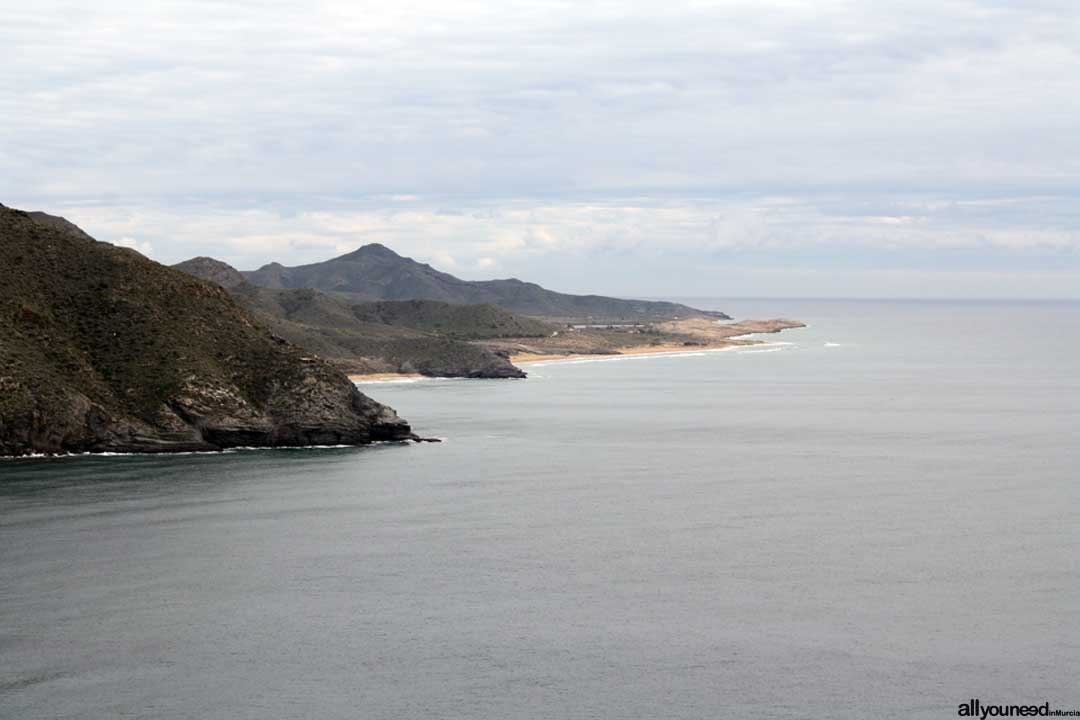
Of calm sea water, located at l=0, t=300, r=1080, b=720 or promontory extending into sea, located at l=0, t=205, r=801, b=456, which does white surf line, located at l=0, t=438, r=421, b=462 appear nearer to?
promontory extending into sea, located at l=0, t=205, r=801, b=456

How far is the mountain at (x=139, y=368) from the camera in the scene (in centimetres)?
11319

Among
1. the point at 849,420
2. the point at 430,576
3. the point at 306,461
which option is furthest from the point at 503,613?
the point at 849,420

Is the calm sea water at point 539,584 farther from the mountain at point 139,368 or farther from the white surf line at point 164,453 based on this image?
the mountain at point 139,368

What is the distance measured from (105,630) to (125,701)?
975 cm

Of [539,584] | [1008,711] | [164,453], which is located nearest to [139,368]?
[164,453]

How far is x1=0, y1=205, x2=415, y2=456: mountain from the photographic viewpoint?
113188 mm

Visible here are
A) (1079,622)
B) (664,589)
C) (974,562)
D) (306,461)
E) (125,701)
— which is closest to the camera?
(125,701)

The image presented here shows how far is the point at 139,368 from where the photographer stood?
120 metres

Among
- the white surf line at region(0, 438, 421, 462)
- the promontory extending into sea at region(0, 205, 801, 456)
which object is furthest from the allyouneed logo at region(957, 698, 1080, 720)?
the promontory extending into sea at region(0, 205, 801, 456)

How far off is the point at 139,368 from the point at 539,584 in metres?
64.5

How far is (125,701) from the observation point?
50.1 m

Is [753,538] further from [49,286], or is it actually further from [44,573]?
[49,286]

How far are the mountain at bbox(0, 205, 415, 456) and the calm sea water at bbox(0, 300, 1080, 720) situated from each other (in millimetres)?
4402

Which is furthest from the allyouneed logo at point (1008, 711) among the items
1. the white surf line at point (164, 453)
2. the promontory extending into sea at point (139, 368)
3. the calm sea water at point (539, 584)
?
the promontory extending into sea at point (139, 368)
